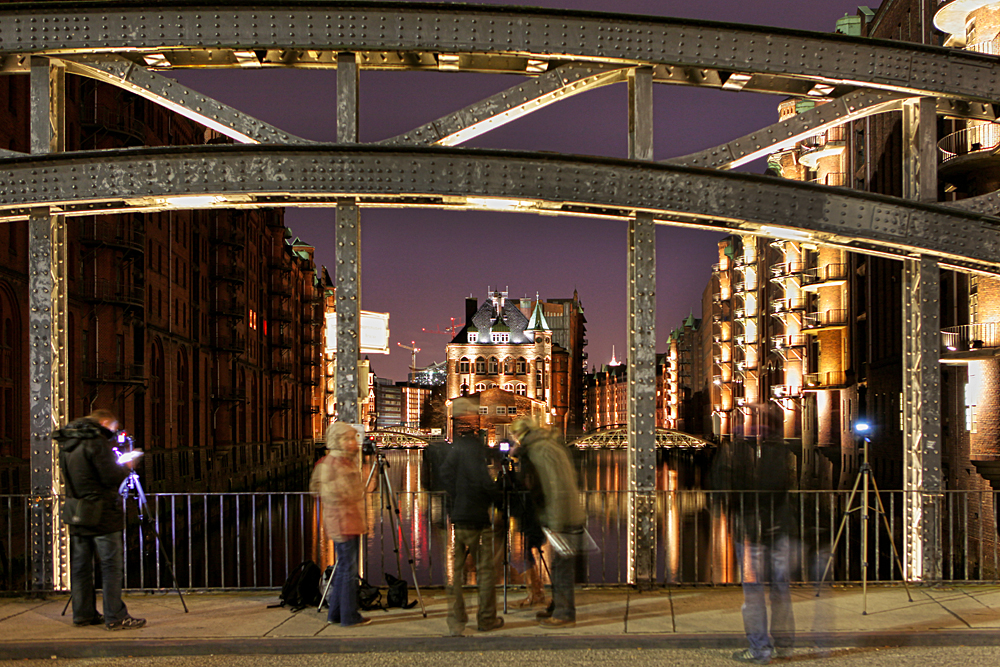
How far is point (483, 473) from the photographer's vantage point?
7480 millimetres

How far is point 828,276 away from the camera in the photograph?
140 feet

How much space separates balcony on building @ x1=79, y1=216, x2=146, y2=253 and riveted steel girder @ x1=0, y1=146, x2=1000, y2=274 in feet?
75.7

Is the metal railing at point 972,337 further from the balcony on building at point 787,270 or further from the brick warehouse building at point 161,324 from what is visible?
the brick warehouse building at point 161,324

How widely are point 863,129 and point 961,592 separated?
1447 inches

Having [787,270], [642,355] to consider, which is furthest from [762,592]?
[787,270]

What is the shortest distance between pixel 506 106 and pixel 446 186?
1093 mm

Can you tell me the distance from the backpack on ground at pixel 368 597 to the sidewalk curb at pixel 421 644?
1110 millimetres

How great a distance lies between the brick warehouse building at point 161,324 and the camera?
2466 centimetres

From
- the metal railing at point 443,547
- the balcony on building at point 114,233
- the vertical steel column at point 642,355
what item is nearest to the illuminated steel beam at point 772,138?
the vertical steel column at point 642,355

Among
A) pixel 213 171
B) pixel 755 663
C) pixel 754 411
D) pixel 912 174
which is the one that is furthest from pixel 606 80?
pixel 754 411

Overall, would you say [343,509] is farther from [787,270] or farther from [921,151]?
[787,270]

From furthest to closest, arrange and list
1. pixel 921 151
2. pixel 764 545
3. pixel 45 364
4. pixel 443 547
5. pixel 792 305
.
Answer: pixel 792 305
pixel 443 547
pixel 921 151
pixel 45 364
pixel 764 545

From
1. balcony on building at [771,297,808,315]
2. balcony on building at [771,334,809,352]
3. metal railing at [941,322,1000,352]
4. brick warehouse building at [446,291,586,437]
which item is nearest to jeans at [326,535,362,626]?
metal railing at [941,322,1000,352]

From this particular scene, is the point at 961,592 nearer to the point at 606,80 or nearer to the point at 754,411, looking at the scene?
the point at 606,80
